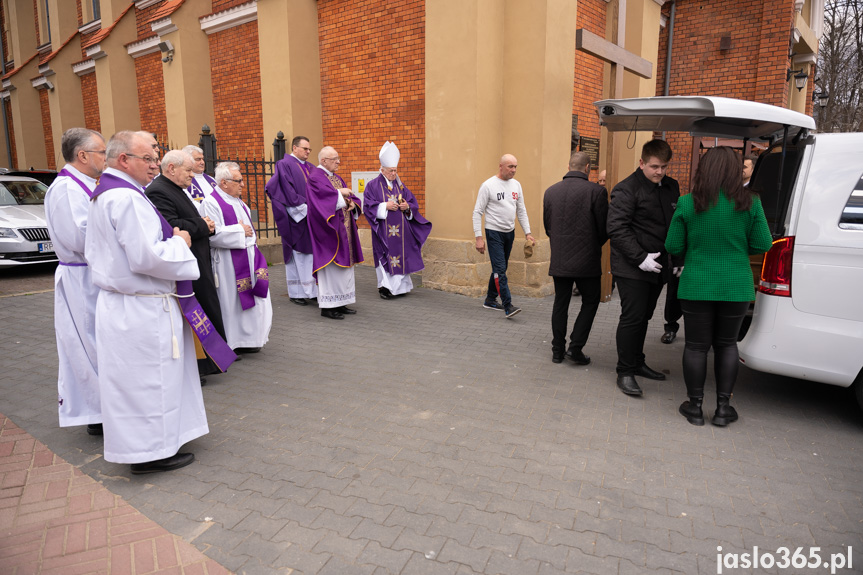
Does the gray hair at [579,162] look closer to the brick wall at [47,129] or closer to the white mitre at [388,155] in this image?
the white mitre at [388,155]

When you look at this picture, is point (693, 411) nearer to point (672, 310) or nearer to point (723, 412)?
point (723, 412)

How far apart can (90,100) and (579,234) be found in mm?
19458

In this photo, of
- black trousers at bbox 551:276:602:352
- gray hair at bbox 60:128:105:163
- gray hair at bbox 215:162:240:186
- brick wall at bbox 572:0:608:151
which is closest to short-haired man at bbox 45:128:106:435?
gray hair at bbox 60:128:105:163

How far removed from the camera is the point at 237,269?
18.3 ft

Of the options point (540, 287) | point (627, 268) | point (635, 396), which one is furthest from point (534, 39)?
point (635, 396)

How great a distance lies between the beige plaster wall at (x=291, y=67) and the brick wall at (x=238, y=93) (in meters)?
1.20

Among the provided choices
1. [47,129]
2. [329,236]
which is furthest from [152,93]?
[329,236]

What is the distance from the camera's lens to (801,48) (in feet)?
47.3

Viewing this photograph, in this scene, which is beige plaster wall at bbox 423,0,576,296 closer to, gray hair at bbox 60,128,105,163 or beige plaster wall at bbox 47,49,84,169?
gray hair at bbox 60,128,105,163

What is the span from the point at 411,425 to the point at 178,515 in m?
1.63

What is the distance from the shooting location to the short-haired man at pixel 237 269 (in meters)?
5.28

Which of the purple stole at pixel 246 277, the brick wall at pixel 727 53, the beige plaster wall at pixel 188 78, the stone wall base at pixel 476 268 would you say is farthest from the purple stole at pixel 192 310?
the brick wall at pixel 727 53

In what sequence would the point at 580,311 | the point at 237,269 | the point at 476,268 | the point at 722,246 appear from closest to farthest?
the point at 722,246
the point at 580,311
the point at 237,269
the point at 476,268

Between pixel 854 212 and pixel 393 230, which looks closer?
pixel 854 212
